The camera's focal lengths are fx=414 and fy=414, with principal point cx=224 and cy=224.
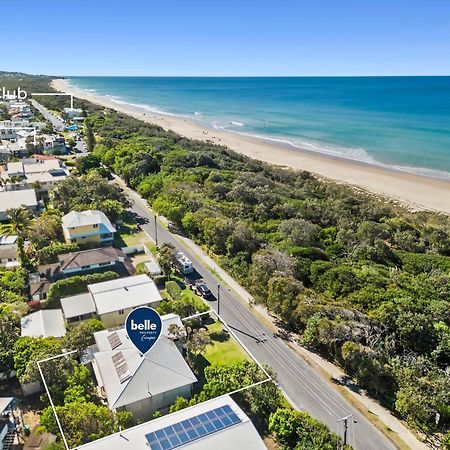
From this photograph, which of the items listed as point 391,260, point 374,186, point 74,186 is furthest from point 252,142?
point 391,260

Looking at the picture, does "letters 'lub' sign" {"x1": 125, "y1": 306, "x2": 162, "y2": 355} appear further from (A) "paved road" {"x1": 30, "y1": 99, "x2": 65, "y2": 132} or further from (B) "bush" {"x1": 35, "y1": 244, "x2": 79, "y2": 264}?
(A) "paved road" {"x1": 30, "y1": 99, "x2": 65, "y2": 132}

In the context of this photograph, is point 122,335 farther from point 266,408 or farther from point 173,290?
point 266,408

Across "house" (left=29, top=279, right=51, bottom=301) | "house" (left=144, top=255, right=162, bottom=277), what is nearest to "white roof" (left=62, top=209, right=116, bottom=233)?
"house" (left=144, top=255, right=162, bottom=277)

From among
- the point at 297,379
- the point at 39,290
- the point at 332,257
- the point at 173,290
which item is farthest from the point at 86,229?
the point at 297,379

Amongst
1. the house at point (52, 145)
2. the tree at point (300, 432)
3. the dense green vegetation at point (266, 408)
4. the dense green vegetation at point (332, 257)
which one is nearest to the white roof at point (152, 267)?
the dense green vegetation at point (332, 257)

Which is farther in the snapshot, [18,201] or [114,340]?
[18,201]

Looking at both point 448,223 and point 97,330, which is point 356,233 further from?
point 97,330
